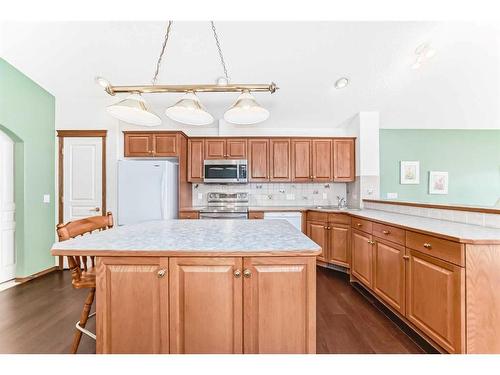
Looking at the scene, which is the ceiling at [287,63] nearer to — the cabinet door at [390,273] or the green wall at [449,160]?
the green wall at [449,160]

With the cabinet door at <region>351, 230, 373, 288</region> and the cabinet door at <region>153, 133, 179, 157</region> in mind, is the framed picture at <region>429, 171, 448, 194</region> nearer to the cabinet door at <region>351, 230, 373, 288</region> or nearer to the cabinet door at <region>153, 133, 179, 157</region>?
the cabinet door at <region>351, 230, 373, 288</region>

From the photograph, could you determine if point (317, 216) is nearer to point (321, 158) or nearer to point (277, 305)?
point (321, 158)

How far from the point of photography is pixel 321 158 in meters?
3.93

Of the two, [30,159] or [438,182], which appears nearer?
[30,159]

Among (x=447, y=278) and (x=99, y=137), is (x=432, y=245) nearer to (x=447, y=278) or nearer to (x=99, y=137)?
(x=447, y=278)

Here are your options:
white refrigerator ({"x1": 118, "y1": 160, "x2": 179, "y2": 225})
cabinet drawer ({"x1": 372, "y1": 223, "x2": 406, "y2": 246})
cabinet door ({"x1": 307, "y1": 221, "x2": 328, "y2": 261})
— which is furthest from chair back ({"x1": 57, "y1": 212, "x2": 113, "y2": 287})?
cabinet door ({"x1": 307, "y1": 221, "x2": 328, "y2": 261})

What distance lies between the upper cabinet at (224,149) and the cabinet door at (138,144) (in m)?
0.87

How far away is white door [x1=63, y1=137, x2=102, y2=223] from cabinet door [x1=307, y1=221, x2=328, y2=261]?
127 inches

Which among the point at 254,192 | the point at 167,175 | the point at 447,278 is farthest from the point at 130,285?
the point at 254,192

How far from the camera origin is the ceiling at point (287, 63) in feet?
8.40

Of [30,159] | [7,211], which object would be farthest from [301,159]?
[7,211]

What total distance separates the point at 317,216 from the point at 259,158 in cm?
131

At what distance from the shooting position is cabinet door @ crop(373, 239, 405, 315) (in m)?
1.96

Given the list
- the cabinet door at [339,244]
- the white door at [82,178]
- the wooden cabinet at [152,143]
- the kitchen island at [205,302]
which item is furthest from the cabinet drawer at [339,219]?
the white door at [82,178]
